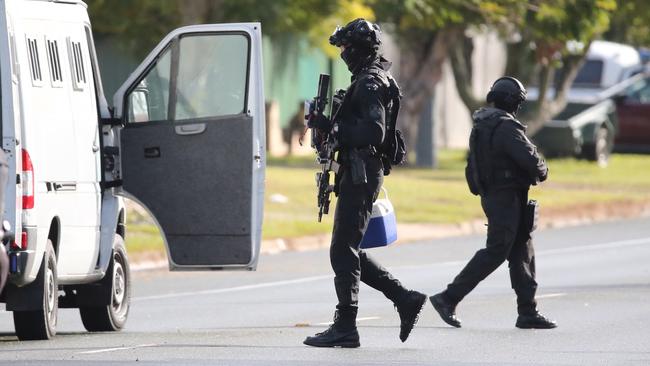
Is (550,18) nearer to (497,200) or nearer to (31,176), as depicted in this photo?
(497,200)

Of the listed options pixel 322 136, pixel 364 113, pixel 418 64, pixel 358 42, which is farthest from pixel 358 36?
pixel 418 64

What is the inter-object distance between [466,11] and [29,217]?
17039 millimetres

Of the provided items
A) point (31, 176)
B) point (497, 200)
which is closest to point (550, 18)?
point (497, 200)

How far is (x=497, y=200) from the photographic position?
36.2 feet

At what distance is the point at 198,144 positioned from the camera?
11.4 meters

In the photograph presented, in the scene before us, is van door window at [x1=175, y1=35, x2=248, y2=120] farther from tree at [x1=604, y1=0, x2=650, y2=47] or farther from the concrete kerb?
tree at [x1=604, y1=0, x2=650, y2=47]

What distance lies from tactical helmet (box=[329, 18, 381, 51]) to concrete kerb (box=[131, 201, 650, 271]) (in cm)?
684

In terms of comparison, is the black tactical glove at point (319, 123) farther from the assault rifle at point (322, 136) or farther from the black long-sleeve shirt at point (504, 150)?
the black long-sleeve shirt at point (504, 150)

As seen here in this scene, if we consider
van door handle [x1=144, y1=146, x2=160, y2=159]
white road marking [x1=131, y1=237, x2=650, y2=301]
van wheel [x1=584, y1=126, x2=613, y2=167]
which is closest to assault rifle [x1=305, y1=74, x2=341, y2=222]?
van door handle [x1=144, y1=146, x2=160, y2=159]

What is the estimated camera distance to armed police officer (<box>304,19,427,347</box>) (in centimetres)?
960

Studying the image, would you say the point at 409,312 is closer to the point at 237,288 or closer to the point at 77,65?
the point at 77,65

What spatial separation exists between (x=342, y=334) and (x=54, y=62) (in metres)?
2.44

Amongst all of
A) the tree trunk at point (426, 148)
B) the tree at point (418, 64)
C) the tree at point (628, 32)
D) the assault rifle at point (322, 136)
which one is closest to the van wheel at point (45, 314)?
the assault rifle at point (322, 136)

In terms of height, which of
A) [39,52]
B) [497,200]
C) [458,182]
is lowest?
[458,182]
